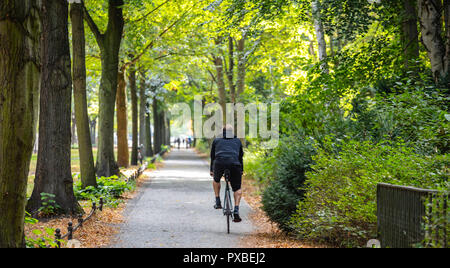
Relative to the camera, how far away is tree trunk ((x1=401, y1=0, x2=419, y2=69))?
12938mm


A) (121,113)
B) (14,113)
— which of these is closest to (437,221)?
(14,113)

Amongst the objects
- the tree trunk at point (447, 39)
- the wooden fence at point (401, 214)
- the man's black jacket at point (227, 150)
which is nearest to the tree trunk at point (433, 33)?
the tree trunk at point (447, 39)

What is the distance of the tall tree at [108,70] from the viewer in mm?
16375

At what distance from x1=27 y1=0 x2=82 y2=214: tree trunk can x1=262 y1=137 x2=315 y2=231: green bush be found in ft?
14.5

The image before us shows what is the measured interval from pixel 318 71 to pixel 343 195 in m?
6.64

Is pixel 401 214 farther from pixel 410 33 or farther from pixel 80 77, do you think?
pixel 80 77

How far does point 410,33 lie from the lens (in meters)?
13.3

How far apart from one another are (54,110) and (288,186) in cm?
531

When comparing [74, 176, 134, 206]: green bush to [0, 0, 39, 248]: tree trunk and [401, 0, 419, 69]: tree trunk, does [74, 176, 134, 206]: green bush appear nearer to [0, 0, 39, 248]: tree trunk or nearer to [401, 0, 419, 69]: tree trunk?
[0, 0, 39, 248]: tree trunk

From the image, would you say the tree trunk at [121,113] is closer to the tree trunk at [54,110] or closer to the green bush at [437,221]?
the tree trunk at [54,110]

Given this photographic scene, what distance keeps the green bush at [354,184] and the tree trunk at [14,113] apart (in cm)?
434
